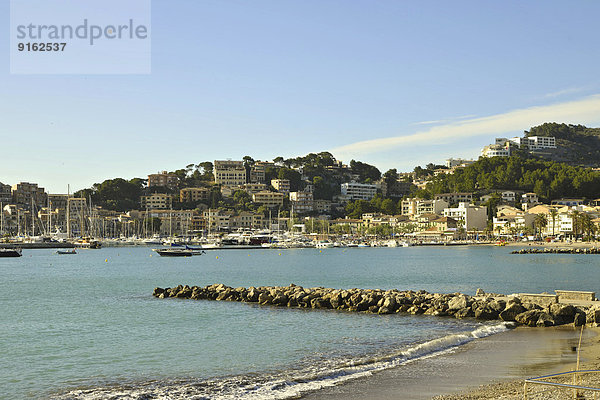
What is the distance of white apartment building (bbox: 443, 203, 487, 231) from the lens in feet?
405

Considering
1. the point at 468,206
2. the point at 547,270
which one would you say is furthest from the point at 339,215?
the point at 547,270

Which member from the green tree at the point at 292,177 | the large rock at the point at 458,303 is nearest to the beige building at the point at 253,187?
the green tree at the point at 292,177

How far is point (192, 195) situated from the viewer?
502 feet

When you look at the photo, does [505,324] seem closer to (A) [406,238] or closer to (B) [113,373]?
(B) [113,373]

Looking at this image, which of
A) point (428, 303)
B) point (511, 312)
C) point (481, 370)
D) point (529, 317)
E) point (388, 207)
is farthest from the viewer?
point (388, 207)

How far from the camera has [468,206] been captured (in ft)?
412

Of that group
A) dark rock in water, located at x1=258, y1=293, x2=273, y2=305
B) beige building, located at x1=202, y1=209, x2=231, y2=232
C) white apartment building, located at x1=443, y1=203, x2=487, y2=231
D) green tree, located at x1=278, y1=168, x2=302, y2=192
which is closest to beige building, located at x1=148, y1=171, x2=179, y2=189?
beige building, located at x1=202, y1=209, x2=231, y2=232

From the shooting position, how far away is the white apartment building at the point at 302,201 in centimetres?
15350

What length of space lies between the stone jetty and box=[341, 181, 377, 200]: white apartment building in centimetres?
13904

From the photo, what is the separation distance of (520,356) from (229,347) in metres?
7.37

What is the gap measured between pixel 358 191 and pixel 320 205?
47.9 ft

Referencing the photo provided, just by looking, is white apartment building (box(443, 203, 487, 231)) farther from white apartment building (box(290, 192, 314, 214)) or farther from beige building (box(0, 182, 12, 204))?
beige building (box(0, 182, 12, 204))

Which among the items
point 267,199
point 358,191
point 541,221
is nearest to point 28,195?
point 267,199

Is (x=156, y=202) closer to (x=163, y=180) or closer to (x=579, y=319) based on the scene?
(x=163, y=180)
